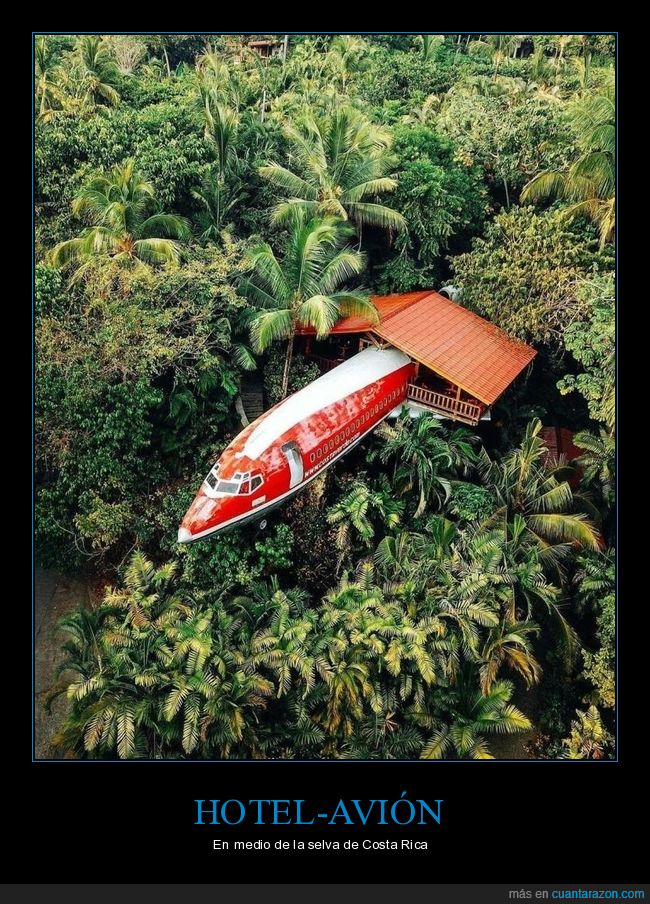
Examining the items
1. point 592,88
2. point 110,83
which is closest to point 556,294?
point 592,88

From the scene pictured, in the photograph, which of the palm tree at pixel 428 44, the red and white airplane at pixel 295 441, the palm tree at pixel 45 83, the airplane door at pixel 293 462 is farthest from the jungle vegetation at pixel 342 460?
the palm tree at pixel 428 44

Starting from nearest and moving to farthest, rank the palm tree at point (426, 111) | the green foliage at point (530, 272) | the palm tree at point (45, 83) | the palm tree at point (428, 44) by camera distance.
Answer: the green foliage at point (530, 272)
the palm tree at point (45, 83)
the palm tree at point (426, 111)
the palm tree at point (428, 44)

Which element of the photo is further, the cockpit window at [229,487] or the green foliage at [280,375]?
the green foliage at [280,375]

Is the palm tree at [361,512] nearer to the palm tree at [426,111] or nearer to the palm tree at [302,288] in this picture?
the palm tree at [302,288]

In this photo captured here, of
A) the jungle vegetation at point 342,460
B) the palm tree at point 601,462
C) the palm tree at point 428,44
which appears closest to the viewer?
the jungle vegetation at point 342,460

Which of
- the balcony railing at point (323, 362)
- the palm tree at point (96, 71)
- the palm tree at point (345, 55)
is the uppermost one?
the palm tree at point (345, 55)

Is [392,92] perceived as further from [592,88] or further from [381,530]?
[381,530]

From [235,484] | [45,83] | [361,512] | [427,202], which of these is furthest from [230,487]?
[45,83]
